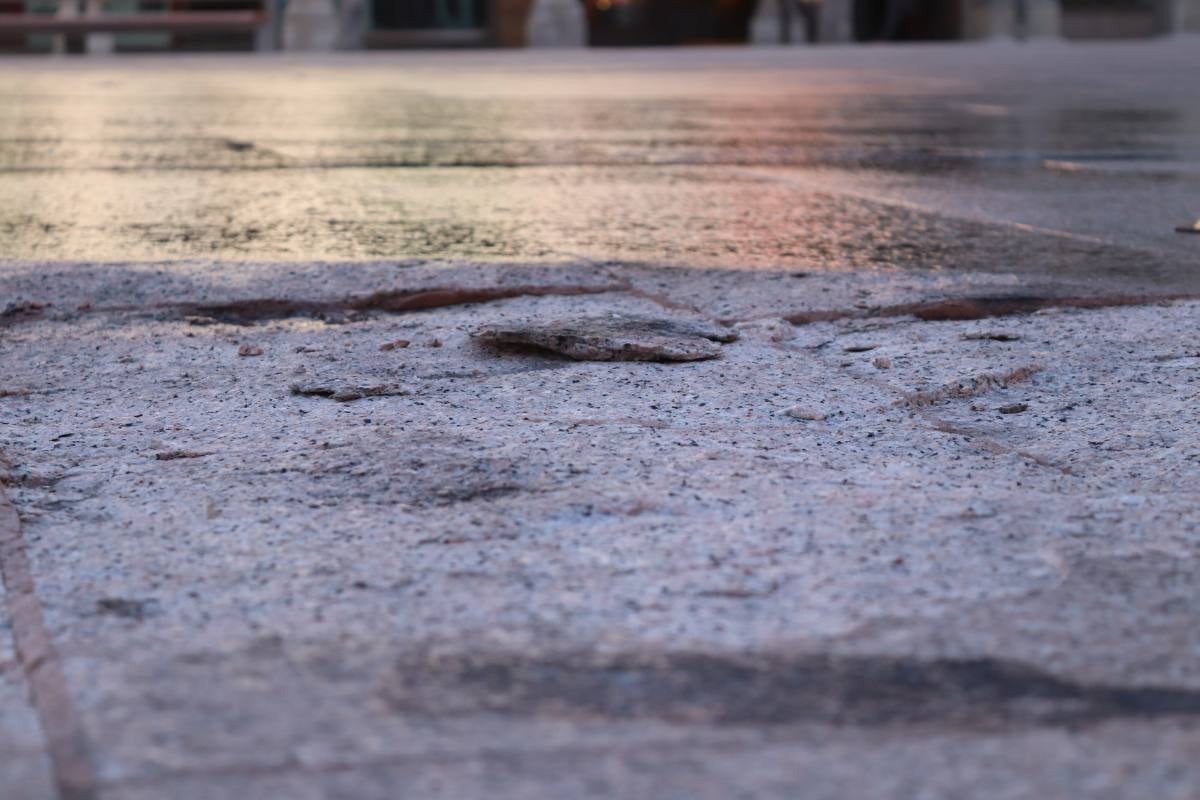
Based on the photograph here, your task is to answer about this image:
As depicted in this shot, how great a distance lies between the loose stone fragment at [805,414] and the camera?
2273 millimetres

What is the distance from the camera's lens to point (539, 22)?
26.1 m

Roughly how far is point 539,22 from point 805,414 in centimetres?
2472

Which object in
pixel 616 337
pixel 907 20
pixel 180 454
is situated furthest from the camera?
pixel 907 20

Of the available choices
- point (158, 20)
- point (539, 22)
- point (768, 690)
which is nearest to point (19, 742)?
point (768, 690)

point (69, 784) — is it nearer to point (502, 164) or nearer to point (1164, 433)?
point (1164, 433)

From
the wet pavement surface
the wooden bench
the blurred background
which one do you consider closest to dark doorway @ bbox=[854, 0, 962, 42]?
the blurred background

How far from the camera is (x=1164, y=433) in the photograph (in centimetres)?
216

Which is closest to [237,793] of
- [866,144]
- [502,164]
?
[502,164]

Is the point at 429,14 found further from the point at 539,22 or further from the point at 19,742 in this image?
the point at 19,742

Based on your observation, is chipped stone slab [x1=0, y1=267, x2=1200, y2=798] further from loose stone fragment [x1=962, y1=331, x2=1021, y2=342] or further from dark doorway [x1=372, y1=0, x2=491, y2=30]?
dark doorway [x1=372, y1=0, x2=491, y2=30]

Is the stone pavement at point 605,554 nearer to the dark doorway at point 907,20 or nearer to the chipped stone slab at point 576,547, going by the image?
the chipped stone slab at point 576,547

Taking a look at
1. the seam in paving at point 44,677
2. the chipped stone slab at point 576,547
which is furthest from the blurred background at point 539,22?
the seam in paving at point 44,677

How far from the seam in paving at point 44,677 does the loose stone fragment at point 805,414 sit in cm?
108

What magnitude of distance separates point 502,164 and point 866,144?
6.69ft
